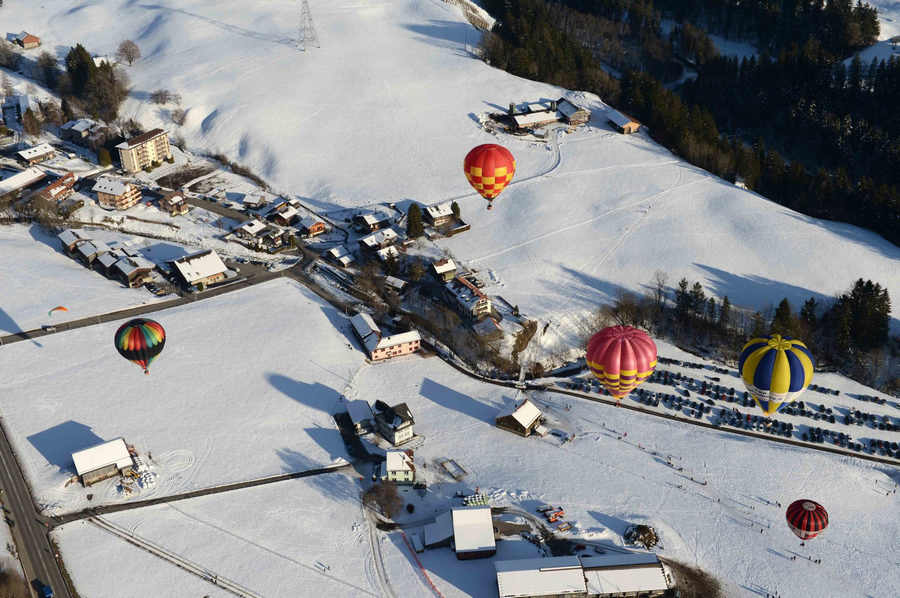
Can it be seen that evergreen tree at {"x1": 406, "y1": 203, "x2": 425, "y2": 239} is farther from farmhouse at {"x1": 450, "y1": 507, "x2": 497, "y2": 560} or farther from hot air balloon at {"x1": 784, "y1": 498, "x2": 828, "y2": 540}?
hot air balloon at {"x1": 784, "y1": 498, "x2": 828, "y2": 540}

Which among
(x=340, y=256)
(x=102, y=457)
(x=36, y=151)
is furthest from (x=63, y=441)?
(x=36, y=151)

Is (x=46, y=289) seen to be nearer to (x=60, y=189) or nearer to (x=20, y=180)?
(x=60, y=189)

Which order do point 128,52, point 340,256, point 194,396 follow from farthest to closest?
point 128,52 → point 340,256 → point 194,396

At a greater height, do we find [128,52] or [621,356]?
[128,52]

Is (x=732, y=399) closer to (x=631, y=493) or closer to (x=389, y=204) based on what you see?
(x=631, y=493)

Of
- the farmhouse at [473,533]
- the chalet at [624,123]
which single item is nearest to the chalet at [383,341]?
the farmhouse at [473,533]

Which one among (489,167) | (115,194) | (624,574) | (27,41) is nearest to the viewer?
(624,574)

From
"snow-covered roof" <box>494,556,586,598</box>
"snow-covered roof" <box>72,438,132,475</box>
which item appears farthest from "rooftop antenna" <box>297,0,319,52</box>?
"snow-covered roof" <box>494,556,586,598</box>
